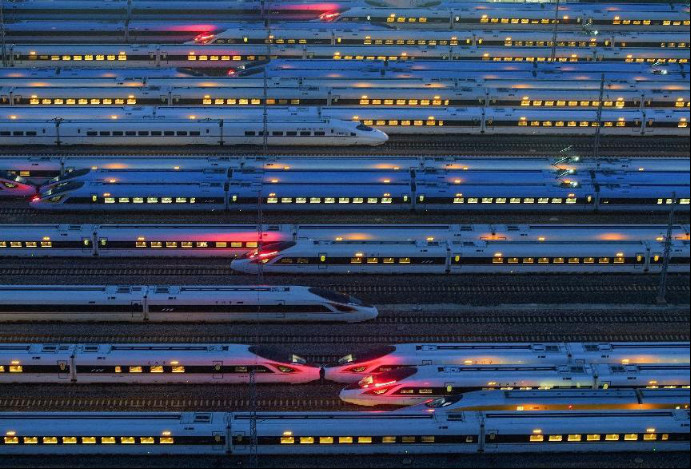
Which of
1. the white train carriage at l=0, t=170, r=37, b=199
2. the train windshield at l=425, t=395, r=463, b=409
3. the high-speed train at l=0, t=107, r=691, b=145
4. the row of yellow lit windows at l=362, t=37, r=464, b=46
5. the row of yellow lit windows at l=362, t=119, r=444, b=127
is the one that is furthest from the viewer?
the row of yellow lit windows at l=362, t=37, r=464, b=46

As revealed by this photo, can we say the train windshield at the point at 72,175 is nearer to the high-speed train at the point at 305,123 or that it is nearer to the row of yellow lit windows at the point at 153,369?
the high-speed train at the point at 305,123

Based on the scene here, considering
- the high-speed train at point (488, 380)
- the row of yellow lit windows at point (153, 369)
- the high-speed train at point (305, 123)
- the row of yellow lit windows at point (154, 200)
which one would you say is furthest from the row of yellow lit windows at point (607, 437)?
the high-speed train at point (305, 123)

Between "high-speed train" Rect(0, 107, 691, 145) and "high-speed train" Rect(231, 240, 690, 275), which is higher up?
"high-speed train" Rect(0, 107, 691, 145)

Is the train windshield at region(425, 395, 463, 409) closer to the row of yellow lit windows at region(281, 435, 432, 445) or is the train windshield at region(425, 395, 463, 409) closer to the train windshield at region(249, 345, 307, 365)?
the row of yellow lit windows at region(281, 435, 432, 445)

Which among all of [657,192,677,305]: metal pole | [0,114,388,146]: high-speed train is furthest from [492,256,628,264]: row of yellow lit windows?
[0,114,388,146]: high-speed train

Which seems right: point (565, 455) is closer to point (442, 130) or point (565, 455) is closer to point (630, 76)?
point (442, 130)

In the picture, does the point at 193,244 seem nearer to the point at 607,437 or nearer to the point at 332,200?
the point at 332,200
